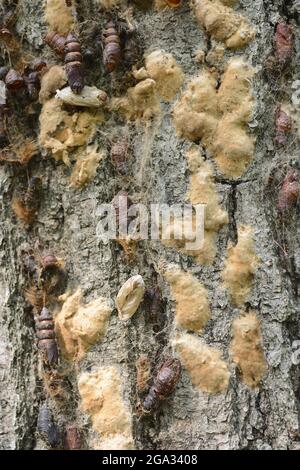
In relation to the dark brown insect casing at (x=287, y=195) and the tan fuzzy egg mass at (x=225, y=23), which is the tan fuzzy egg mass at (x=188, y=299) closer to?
the dark brown insect casing at (x=287, y=195)

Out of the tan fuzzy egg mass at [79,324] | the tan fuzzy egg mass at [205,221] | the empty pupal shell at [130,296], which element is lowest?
the tan fuzzy egg mass at [79,324]

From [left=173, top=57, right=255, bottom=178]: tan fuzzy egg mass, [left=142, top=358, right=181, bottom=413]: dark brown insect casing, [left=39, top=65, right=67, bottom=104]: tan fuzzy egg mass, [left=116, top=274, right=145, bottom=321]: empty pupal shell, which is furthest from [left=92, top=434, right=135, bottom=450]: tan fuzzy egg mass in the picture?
[left=39, top=65, right=67, bottom=104]: tan fuzzy egg mass

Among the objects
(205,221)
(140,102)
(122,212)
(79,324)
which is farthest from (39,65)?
(79,324)

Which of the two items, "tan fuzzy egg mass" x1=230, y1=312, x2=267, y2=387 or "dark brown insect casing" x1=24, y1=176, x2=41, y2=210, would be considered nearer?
"tan fuzzy egg mass" x1=230, y1=312, x2=267, y2=387

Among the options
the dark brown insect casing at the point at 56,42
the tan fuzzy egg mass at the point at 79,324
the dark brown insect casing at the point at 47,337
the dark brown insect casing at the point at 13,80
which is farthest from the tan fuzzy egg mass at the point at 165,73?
the dark brown insect casing at the point at 47,337

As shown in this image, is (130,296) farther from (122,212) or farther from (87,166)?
(87,166)

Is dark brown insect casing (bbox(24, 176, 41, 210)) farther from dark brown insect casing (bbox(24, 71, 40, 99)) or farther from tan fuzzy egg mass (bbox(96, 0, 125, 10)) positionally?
tan fuzzy egg mass (bbox(96, 0, 125, 10))

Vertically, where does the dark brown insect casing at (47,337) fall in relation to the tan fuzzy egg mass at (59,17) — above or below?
below
